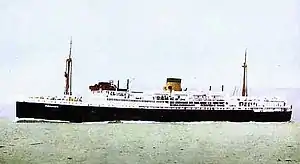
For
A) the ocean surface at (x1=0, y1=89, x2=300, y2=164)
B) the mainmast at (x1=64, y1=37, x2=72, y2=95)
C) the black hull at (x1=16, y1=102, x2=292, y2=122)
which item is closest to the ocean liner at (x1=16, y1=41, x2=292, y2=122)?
the black hull at (x1=16, y1=102, x2=292, y2=122)

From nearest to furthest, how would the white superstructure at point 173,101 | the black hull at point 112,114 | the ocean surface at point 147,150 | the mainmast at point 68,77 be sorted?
the ocean surface at point 147,150
the mainmast at point 68,77
the white superstructure at point 173,101
the black hull at point 112,114

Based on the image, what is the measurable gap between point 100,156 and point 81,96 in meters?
3.75

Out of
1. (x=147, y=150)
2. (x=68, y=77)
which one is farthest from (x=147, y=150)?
(x=68, y=77)

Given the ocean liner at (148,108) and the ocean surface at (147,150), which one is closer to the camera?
the ocean surface at (147,150)

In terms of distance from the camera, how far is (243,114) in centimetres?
786

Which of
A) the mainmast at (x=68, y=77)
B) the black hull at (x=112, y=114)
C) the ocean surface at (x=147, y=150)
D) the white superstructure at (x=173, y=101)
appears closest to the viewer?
the ocean surface at (x=147, y=150)

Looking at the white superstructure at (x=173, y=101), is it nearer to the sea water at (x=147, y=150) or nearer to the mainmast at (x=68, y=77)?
the mainmast at (x=68, y=77)

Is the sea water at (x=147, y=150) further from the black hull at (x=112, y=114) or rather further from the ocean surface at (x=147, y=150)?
the black hull at (x=112, y=114)

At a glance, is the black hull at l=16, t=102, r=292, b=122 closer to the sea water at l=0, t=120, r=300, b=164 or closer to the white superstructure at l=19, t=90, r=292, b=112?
the white superstructure at l=19, t=90, r=292, b=112

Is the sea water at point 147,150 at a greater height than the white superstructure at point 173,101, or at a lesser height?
lesser

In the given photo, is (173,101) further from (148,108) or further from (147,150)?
(147,150)

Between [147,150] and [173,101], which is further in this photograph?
[173,101]

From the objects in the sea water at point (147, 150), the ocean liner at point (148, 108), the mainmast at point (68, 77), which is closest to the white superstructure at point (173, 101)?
the ocean liner at point (148, 108)

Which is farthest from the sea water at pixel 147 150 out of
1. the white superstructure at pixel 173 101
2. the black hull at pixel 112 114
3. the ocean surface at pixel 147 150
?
the black hull at pixel 112 114
